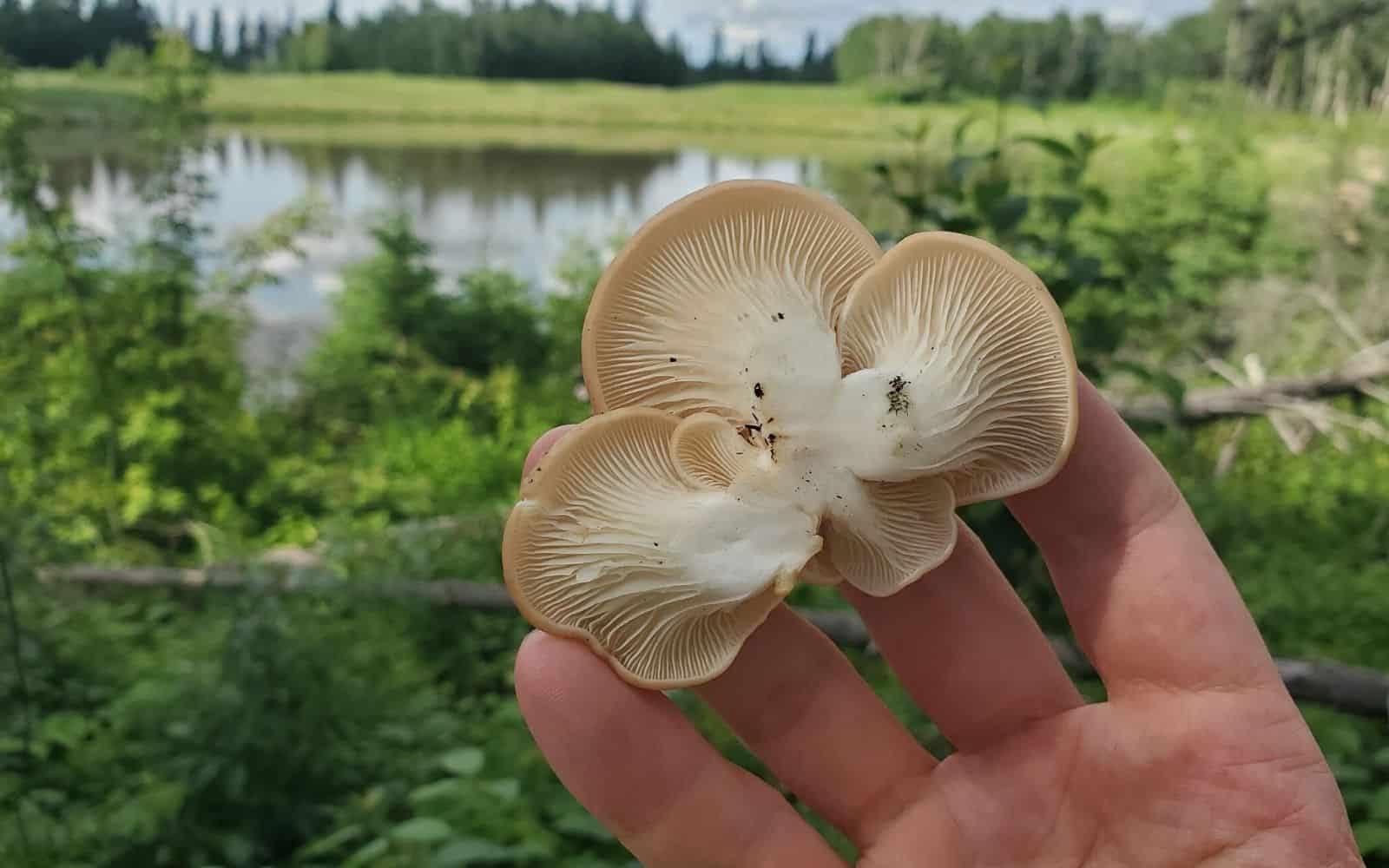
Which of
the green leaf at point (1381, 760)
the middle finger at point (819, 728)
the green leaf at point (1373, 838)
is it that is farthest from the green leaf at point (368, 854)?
the green leaf at point (1381, 760)

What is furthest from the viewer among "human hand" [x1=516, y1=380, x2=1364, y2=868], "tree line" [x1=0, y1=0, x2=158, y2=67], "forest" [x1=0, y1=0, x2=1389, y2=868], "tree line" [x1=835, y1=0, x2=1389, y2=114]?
"tree line" [x1=835, y1=0, x2=1389, y2=114]

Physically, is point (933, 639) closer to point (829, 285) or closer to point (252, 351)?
point (829, 285)

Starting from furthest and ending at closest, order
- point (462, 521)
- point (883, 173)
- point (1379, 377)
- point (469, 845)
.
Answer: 1. point (1379, 377)
2. point (462, 521)
3. point (883, 173)
4. point (469, 845)

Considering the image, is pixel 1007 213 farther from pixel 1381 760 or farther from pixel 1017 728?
pixel 1381 760

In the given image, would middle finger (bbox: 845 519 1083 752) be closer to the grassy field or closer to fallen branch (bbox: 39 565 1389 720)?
fallen branch (bbox: 39 565 1389 720)

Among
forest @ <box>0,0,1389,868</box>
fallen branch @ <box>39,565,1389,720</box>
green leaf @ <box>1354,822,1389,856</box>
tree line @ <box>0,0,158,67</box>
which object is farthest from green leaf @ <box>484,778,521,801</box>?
tree line @ <box>0,0,158,67</box>

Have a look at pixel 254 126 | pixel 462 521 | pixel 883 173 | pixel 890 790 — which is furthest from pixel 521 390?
pixel 890 790
